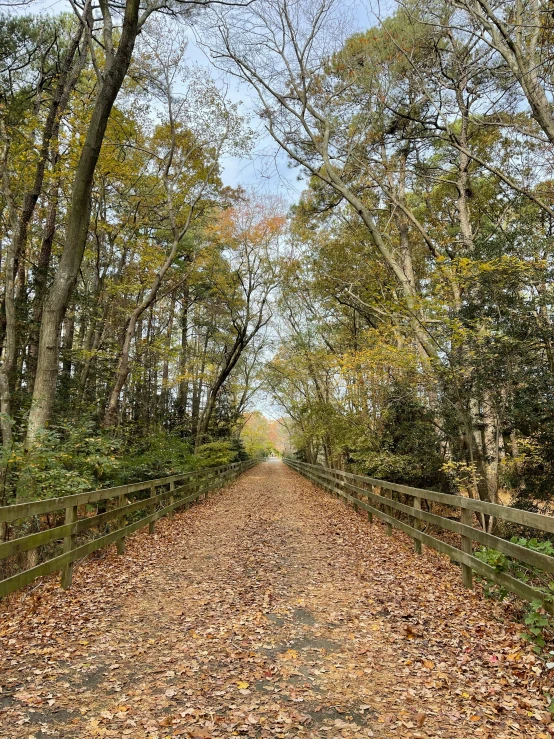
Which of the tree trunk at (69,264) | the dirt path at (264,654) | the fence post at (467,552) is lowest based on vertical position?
the dirt path at (264,654)

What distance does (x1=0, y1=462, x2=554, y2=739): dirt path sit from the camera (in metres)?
2.77

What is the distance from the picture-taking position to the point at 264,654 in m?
3.69

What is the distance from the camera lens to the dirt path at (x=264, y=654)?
2.77 metres

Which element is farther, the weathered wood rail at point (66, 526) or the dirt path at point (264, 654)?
the weathered wood rail at point (66, 526)

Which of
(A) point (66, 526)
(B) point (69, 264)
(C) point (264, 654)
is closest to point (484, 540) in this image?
(C) point (264, 654)

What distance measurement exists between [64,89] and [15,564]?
10.1 metres

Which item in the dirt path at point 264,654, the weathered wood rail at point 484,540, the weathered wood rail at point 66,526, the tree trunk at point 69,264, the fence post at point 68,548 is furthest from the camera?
the tree trunk at point 69,264

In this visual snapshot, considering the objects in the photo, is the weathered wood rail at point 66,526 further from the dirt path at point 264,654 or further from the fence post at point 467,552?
the fence post at point 467,552

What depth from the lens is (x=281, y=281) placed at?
22.5 m

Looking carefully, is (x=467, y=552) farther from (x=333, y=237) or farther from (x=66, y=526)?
(x=333, y=237)

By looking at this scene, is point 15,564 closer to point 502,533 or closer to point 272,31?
point 502,533

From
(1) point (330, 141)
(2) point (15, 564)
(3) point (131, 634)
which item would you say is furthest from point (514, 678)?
(1) point (330, 141)

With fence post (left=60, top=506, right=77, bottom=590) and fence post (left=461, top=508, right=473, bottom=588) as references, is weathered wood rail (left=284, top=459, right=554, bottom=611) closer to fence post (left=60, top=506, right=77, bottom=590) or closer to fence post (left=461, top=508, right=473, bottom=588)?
fence post (left=461, top=508, right=473, bottom=588)

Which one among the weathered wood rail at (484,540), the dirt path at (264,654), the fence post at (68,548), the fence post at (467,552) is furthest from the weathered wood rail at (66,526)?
the fence post at (467,552)
